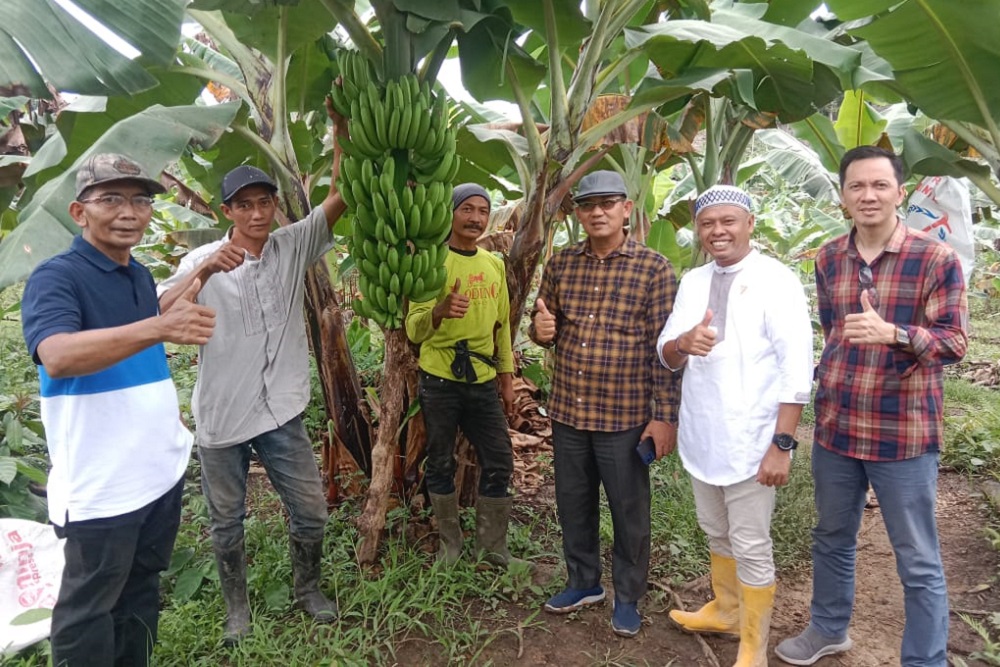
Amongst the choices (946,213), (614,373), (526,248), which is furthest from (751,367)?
(946,213)

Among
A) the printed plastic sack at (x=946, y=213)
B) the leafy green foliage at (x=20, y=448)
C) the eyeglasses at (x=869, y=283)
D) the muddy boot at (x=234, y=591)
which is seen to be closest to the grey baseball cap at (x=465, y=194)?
the eyeglasses at (x=869, y=283)

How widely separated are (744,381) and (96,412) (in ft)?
6.41

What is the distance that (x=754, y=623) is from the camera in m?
2.21

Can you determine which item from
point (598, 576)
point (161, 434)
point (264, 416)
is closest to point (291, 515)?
point (264, 416)

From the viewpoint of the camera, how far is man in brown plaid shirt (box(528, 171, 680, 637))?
2391 millimetres

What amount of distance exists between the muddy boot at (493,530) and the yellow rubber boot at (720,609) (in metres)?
0.74

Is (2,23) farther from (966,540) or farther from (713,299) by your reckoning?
(966,540)

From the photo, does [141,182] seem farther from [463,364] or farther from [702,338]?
[702,338]

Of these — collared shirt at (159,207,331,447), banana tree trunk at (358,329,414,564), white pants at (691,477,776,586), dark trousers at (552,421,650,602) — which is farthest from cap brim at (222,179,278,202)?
white pants at (691,477,776,586)

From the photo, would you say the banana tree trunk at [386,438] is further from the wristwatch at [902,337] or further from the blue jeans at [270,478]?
the wristwatch at [902,337]

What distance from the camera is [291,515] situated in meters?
2.49

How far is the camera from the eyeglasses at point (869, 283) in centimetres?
206

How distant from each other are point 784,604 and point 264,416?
2.30 meters

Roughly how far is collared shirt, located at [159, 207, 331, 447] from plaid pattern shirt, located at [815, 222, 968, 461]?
189cm
